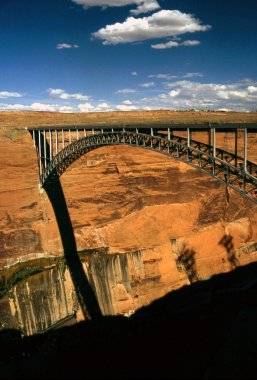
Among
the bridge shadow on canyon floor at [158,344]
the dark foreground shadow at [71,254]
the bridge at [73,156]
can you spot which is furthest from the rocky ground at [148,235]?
the bridge at [73,156]

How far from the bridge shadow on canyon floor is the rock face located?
4.69ft

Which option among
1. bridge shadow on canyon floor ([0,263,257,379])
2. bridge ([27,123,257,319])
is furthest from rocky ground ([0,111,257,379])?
bridge ([27,123,257,319])

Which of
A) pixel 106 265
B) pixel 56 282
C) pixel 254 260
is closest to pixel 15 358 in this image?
pixel 56 282

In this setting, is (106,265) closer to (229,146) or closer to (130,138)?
(130,138)

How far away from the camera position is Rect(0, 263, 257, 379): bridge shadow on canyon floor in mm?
17781

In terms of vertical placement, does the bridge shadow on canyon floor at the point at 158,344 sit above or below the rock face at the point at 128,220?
below

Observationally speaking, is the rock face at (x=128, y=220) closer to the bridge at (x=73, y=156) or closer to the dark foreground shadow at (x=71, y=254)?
the dark foreground shadow at (x=71, y=254)

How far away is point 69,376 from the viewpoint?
19203mm

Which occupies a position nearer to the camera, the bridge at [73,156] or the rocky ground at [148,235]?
the bridge at [73,156]

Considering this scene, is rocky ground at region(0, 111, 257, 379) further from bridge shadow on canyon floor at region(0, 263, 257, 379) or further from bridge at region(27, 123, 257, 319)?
bridge at region(27, 123, 257, 319)

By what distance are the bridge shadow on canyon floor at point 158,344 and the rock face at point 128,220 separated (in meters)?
1.43

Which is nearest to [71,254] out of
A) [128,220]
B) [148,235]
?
[128,220]

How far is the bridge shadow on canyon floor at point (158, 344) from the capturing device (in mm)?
17781

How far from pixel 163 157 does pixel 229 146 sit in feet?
44.3
